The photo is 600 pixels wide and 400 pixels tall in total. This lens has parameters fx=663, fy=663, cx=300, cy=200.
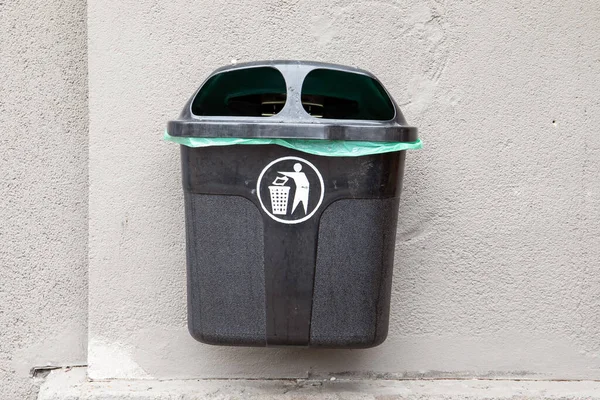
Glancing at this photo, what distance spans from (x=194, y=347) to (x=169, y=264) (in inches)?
12.8

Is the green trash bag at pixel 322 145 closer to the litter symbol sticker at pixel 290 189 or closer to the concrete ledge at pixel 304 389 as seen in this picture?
the litter symbol sticker at pixel 290 189

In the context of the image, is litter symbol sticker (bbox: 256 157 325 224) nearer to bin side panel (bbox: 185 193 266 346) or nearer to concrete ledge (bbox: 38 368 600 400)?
bin side panel (bbox: 185 193 266 346)

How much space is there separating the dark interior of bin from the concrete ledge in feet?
3.26

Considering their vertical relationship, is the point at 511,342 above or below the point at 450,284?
below

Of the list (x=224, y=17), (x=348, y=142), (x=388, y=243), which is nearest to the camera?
(x=348, y=142)

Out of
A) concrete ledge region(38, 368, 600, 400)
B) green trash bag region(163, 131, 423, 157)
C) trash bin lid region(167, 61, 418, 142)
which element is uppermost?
trash bin lid region(167, 61, 418, 142)

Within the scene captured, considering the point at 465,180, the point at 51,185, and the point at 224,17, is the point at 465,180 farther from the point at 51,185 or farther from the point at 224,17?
the point at 51,185

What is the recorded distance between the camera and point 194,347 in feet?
8.13

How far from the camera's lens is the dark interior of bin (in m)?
2.25

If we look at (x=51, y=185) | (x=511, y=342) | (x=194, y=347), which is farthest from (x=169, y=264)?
(x=511, y=342)

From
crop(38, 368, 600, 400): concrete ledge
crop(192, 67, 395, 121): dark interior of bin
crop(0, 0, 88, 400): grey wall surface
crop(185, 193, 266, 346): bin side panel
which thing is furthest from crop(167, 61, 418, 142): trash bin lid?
crop(38, 368, 600, 400): concrete ledge

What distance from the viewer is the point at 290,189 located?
198 cm

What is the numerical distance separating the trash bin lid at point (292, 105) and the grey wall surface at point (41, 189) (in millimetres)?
620

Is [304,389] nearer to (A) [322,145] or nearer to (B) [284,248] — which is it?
(B) [284,248]
